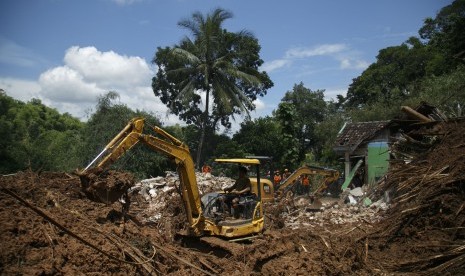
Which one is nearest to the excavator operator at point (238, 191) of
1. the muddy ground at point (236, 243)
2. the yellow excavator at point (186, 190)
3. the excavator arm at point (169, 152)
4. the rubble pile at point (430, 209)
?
the yellow excavator at point (186, 190)

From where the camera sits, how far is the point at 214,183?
1894 centimetres

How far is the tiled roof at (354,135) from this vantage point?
24394 millimetres

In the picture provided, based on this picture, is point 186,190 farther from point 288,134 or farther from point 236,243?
point 288,134

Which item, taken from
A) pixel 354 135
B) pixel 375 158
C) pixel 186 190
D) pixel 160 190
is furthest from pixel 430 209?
pixel 354 135

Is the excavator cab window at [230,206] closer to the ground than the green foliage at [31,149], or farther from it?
closer to the ground

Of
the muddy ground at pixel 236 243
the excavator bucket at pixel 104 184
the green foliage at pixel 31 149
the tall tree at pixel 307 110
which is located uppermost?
the tall tree at pixel 307 110

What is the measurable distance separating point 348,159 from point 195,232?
1768 centimetres

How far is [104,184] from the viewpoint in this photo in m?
7.42

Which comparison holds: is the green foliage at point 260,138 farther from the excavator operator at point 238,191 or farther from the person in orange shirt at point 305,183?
the excavator operator at point 238,191

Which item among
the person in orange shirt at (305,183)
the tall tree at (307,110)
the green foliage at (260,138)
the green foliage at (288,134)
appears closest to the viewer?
the person in orange shirt at (305,183)

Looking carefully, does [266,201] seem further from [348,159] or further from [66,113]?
[66,113]

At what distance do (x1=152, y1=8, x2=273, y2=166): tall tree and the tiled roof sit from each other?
678cm

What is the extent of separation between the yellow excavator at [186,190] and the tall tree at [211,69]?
18228 millimetres

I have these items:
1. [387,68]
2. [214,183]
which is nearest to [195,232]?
[214,183]
